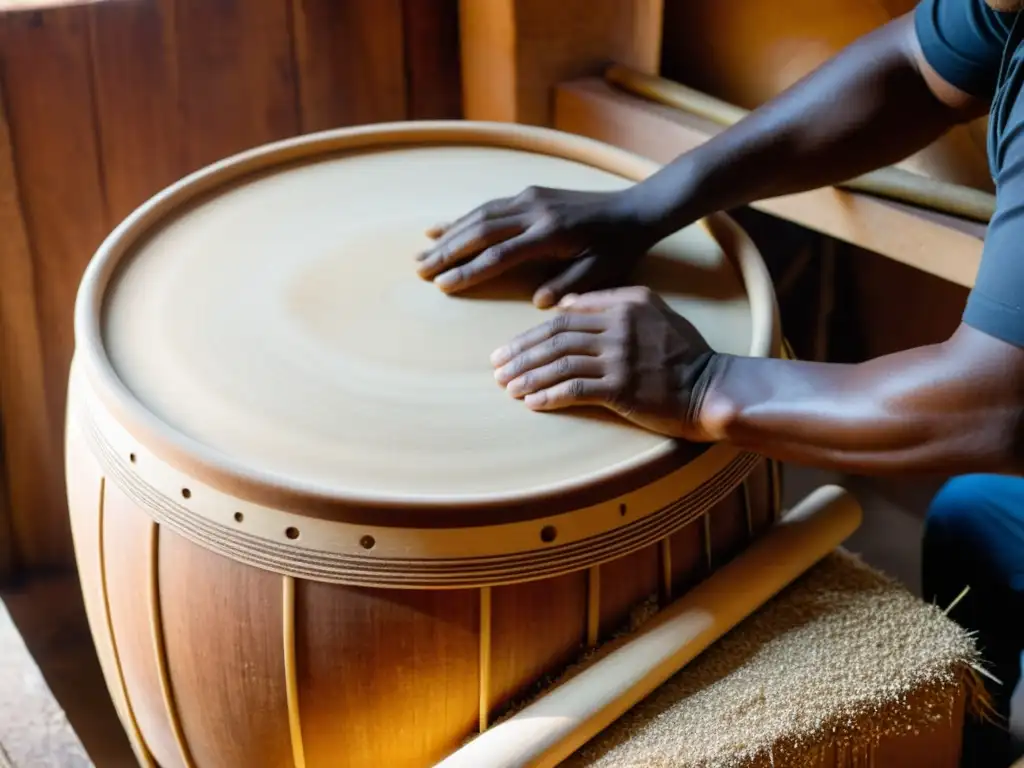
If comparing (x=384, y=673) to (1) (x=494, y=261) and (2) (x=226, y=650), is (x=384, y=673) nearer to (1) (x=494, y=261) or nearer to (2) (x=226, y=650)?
(2) (x=226, y=650)

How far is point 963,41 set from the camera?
992 mm

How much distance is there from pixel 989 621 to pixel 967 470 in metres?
0.44

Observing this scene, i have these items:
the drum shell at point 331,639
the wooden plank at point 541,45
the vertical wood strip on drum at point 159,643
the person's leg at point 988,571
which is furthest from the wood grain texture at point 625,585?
the wooden plank at point 541,45

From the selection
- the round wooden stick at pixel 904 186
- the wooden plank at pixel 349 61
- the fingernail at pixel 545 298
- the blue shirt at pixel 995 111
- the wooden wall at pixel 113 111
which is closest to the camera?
the blue shirt at pixel 995 111

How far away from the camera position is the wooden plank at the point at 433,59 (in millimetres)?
1451

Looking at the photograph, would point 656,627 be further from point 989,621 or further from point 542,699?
point 989,621

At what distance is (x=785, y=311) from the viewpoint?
1.88 m

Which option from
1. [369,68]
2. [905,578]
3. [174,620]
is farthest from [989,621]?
[369,68]

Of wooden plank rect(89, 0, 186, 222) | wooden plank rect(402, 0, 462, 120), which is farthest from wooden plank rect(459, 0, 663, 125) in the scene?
wooden plank rect(89, 0, 186, 222)

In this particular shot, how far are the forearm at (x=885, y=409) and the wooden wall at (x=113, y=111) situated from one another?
0.77 m

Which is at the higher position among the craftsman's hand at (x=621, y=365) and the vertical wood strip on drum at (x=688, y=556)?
the craftsman's hand at (x=621, y=365)

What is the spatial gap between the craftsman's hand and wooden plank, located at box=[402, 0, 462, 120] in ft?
2.28

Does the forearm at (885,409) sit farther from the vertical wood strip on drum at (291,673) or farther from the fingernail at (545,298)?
the vertical wood strip on drum at (291,673)

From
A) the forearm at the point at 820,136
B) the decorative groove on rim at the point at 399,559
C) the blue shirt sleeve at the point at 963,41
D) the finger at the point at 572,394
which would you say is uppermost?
the blue shirt sleeve at the point at 963,41
